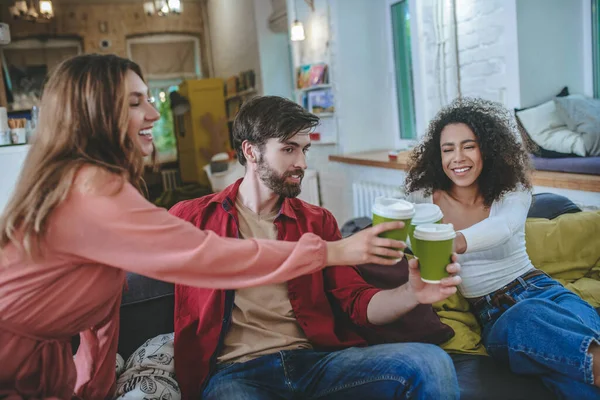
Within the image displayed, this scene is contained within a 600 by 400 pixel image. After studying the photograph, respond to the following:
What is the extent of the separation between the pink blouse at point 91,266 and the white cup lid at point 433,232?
22cm

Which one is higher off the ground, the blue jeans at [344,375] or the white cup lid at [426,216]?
the white cup lid at [426,216]

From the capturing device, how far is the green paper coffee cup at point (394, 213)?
1.14 m

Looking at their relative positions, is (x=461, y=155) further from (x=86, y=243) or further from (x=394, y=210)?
(x=86, y=243)

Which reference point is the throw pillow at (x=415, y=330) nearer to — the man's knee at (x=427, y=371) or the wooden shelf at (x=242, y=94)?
the man's knee at (x=427, y=371)

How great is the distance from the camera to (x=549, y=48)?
3.46m

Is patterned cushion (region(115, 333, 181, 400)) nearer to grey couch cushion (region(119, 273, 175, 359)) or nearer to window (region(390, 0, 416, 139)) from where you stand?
grey couch cushion (region(119, 273, 175, 359))

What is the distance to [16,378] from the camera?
1118mm

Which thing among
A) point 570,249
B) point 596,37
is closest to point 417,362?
point 570,249

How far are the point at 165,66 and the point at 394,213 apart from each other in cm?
977

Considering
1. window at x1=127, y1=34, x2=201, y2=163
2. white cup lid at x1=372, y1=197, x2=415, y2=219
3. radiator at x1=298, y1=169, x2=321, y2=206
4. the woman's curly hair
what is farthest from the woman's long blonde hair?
window at x1=127, y1=34, x2=201, y2=163

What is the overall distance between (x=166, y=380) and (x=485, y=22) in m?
2.97

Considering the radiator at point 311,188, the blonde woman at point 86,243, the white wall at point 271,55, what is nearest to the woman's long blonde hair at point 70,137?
the blonde woman at point 86,243

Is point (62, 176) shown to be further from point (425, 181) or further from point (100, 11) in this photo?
point (100, 11)

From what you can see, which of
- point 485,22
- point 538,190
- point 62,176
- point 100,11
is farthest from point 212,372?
point 100,11
